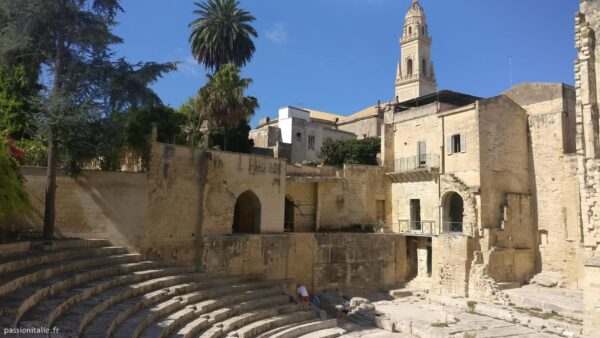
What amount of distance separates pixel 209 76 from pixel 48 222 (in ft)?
49.7

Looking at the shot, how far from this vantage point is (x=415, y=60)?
2122 inches

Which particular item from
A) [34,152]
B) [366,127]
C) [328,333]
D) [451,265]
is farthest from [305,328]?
[366,127]

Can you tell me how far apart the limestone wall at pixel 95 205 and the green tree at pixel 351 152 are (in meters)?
18.6

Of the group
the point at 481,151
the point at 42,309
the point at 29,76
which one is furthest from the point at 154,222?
the point at 481,151

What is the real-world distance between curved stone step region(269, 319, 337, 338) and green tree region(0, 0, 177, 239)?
7.49m

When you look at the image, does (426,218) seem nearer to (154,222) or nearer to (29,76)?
(154,222)

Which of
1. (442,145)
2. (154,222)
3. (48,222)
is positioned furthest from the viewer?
(442,145)

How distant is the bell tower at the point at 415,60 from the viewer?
176ft

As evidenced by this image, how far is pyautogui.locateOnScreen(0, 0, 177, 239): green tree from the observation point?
1290 cm

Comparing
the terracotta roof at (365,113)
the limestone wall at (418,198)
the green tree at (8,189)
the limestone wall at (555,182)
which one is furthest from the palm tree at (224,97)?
the terracotta roof at (365,113)

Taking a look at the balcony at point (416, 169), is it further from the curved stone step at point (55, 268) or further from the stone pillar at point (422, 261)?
the curved stone step at point (55, 268)

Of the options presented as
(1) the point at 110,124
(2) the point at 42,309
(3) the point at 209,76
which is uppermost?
(3) the point at 209,76

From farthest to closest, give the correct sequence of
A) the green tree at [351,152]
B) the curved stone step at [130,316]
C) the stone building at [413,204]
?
the green tree at [351,152]
the stone building at [413,204]
the curved stone step at [130,316]

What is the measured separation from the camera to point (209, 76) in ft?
86.3
